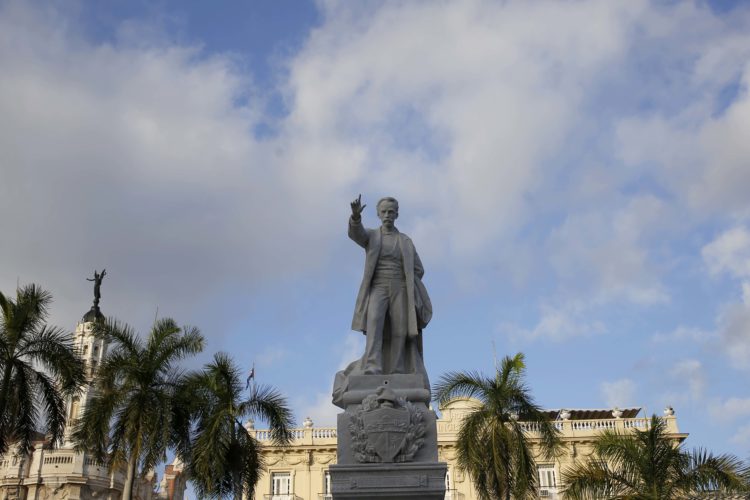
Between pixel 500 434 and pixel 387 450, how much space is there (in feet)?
43.4

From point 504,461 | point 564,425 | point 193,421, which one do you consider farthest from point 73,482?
point 564,425

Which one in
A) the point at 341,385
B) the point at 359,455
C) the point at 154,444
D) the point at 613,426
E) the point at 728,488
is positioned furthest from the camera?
the point at 613,426

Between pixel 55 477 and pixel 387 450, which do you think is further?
pixel 55 477

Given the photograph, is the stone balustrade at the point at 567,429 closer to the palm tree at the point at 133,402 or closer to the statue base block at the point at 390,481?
the palm tree at the point at 133,402

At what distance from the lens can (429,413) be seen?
880 centimetres

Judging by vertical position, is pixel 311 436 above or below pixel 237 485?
above

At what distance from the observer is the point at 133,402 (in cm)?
2008

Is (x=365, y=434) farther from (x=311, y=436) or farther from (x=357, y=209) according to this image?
(x=311, y=436)

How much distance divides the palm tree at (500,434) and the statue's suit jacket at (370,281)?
36.8 feet

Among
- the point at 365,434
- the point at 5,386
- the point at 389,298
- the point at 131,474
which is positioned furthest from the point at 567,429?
the point at 365,434

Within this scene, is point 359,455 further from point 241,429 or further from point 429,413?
point 241,429

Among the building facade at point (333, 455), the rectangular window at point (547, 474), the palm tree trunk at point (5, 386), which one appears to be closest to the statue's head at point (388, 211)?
the palm tree trunk at point (5, 386)

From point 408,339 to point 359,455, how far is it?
5.88 ft

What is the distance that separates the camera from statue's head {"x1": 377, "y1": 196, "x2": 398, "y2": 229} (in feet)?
33.5
